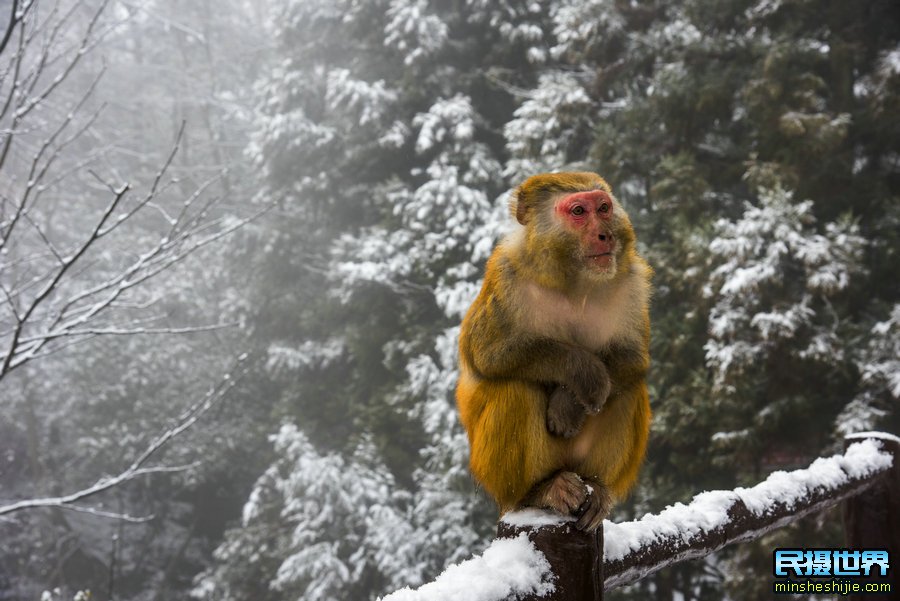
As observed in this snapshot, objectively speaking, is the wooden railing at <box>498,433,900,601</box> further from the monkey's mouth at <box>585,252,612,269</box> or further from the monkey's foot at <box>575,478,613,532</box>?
the monkey's mouth at <box>585,252,612,269</box>

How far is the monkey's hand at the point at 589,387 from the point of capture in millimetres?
1584

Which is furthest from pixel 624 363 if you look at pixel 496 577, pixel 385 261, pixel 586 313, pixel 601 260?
pixel 385 261

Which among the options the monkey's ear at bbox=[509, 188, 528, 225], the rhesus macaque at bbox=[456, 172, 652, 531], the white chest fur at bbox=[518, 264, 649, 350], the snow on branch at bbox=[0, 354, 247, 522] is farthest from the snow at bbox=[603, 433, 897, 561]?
the snow on branch at bbox=[0, 354, 247, 522]

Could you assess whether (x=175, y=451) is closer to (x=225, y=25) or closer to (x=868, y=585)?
(x=225, y=25)

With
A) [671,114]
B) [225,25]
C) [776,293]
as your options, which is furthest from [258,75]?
[776,293]

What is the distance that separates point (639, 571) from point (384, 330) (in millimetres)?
9071

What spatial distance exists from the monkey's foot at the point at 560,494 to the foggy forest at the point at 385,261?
1568 mm

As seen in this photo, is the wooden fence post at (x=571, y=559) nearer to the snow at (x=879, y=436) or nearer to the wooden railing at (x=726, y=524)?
the wooden railing at (x=726, y=524)

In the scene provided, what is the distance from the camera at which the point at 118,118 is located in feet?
52.3

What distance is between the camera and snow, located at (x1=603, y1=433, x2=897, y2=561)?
4.48 feet

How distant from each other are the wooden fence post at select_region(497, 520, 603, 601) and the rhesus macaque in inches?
15.0

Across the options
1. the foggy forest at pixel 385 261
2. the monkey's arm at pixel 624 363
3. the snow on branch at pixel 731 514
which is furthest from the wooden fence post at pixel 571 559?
the foggy forest at pixel 385 261

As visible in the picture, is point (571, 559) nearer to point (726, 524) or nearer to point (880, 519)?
point (726, 524)

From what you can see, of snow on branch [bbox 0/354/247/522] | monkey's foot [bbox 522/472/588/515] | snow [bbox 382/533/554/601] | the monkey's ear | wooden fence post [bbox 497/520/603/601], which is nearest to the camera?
snow [bbox 382/533/554/601]
